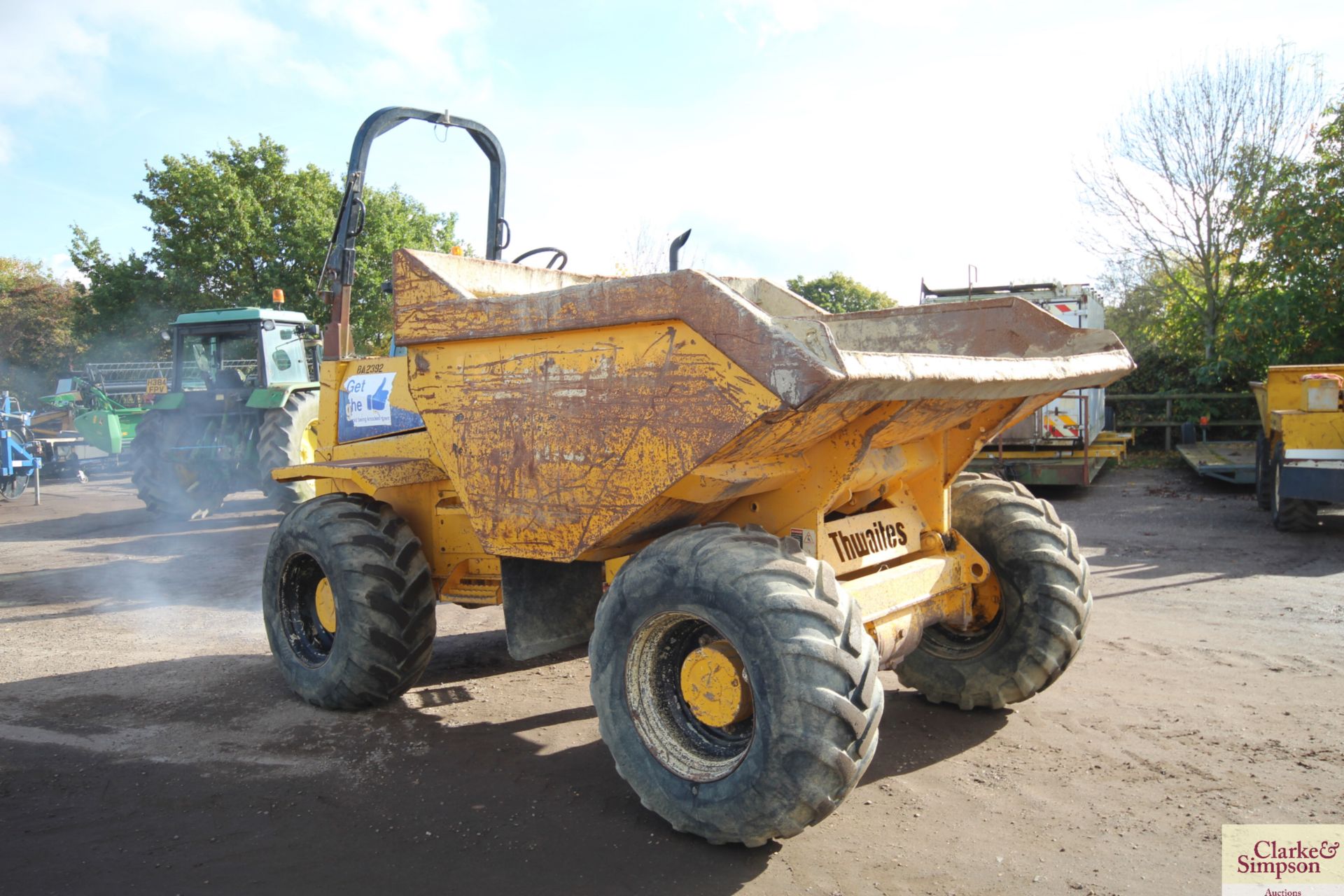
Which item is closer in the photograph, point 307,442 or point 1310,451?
point 1310,451

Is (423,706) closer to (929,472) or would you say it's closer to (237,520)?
(929,472)

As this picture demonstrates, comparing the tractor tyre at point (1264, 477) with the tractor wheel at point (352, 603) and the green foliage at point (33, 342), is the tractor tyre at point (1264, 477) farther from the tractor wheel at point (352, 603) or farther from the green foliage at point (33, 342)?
the green foliage at point (33, 342)

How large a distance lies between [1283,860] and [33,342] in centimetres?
3749

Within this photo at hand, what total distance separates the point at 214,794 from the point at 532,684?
1.77m

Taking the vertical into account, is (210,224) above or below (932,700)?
above

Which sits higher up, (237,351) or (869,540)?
(237,351)

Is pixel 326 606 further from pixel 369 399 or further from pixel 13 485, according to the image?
pixel 13 485

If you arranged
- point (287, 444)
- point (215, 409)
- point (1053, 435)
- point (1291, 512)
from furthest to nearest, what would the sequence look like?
point (1053, 435)
point (215, 409)
point (287, 444)
point (1291, 512)

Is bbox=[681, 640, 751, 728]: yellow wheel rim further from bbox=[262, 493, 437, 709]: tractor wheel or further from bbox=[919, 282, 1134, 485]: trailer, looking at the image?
bbox=[919, 282, 1134, 485]: trailer

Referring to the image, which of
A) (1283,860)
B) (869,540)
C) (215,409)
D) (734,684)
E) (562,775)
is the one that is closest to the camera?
(1283,860)

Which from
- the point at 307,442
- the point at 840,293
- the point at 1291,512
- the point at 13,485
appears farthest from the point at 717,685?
the point at 840,293

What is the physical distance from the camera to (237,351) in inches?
493

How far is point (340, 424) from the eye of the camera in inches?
223

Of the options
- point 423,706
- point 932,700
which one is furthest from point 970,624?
point 423,706
